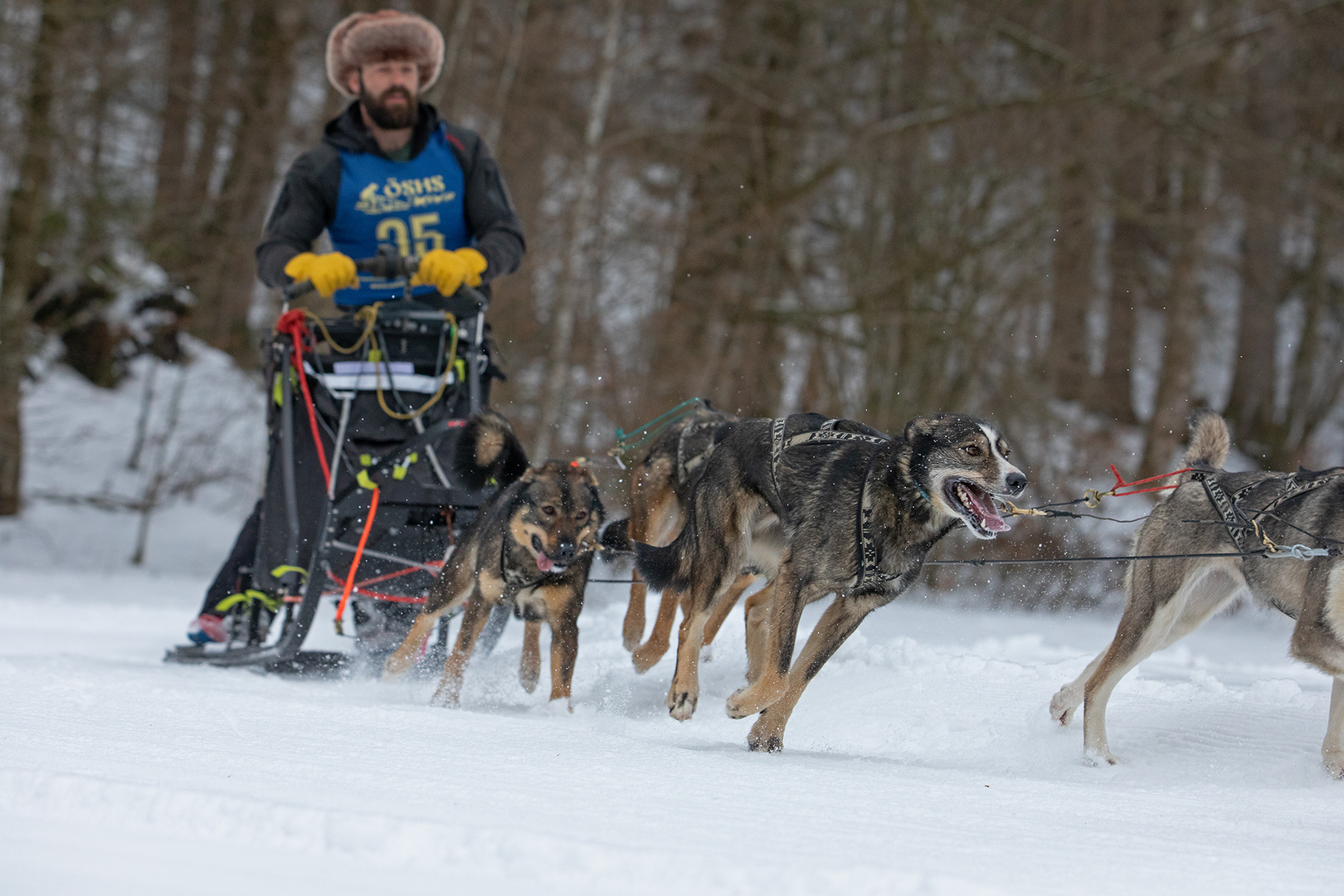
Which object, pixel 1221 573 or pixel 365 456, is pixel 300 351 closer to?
pixel 365 456

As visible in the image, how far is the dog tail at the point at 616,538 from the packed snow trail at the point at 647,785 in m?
0.60

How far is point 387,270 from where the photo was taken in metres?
4.63

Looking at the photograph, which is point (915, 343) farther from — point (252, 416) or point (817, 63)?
point (252, 416)

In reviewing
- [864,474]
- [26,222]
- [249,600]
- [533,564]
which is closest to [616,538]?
[533,564]

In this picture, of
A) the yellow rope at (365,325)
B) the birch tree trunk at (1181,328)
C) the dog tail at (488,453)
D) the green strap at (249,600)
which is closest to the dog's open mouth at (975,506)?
the dog tail at (488,453)

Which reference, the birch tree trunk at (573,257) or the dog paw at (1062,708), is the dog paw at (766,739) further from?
the birch tree trunk at (573,257)

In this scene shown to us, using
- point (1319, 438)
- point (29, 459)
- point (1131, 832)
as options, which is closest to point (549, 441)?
point (29, 459)

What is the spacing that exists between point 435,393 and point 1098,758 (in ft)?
9.21

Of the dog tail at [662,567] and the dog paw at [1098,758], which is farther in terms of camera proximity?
the dog tail at [662,567]

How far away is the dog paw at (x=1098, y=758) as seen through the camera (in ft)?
13.0

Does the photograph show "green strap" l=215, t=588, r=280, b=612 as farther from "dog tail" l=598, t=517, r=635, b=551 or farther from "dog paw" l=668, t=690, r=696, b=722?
"dog paw" l=668, t=690, r=696, b=722

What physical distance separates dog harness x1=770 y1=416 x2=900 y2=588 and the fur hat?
2.45 meters

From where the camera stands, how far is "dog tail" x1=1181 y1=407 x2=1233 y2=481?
14.3 feet

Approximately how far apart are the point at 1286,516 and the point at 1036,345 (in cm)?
949
